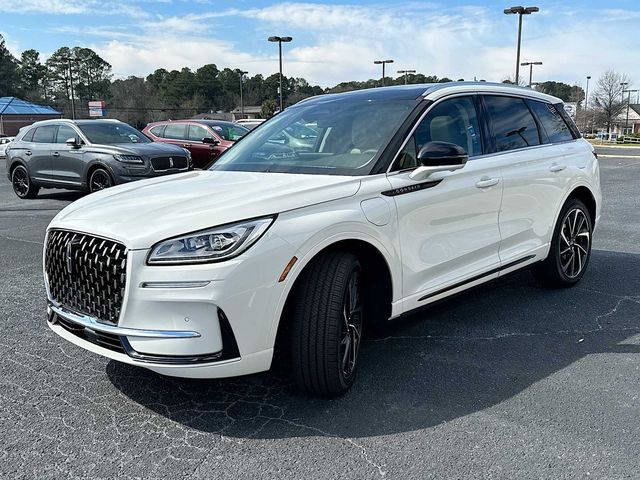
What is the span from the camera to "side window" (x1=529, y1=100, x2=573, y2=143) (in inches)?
201

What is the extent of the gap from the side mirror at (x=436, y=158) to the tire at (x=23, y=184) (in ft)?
39.3

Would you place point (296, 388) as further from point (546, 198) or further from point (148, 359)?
point (546, 198)

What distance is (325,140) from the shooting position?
4.01 m

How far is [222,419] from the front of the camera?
3.08m

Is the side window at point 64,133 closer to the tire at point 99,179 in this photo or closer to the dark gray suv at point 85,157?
the dark gray suv at point 85,157

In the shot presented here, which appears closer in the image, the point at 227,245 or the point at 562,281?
the point at 227,245

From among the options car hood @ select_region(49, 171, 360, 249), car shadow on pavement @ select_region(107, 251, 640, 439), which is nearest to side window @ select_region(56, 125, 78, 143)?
car hood @ select_region(49, 171, 360, 249)

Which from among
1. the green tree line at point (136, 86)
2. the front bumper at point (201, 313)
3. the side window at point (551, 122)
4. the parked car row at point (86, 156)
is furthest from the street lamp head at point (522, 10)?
the green tree line at point (136, 86)

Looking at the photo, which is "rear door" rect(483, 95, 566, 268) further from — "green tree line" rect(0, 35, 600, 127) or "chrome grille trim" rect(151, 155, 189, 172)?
"green tree line" rect(0, 35, 600, 127)

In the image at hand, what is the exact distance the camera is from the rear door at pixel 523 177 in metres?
4.43

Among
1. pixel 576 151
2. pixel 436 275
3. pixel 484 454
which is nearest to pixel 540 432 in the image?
pixel 484 454

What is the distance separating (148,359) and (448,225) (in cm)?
206

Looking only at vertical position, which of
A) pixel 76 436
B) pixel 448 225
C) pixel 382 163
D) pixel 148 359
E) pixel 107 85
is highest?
pixel 107 85

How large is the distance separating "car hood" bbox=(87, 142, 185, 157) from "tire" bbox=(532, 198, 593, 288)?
8446mm
